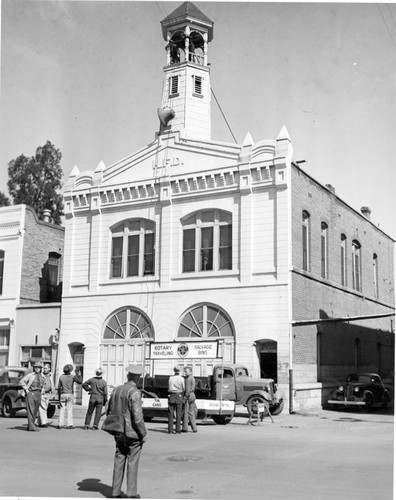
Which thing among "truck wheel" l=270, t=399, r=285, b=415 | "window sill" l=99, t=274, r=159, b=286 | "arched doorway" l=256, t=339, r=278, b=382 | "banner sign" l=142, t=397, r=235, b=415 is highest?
"window sill" l=99, t=274, r=159, b=286

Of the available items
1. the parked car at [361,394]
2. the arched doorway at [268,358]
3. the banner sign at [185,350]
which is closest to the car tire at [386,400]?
the parked car at [361,394]

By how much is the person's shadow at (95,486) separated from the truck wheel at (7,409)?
13.7 metres

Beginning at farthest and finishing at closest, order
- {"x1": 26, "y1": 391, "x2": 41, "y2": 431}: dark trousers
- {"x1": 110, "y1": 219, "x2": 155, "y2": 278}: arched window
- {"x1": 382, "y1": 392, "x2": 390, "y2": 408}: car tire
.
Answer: {"x1": 110, "y1": 219, "x2": 155, "y2": 278}: arched window
{"x1": 382, "y1": 392, "x2": 390, "y2": 408}: car tire
{"x1": 26, "y1": 391, "x2": 41, "y2": 431}: dark trousers

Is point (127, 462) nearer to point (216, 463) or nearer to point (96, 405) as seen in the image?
point (216, 463)

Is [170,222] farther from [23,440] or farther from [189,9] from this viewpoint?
[23,440]

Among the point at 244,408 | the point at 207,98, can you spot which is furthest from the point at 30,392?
the point at 207,98

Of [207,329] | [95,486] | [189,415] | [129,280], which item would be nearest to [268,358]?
[207,329]

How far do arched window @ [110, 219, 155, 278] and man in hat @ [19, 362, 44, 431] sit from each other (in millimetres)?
12663

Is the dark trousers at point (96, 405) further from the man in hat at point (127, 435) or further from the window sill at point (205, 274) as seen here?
the window sill at point (205, 274)

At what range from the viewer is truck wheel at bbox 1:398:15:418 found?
23.8m

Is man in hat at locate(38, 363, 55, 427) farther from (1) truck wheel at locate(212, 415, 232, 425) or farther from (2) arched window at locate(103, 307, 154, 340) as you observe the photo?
(2) arched window at locate(103, 307, 154, 340)

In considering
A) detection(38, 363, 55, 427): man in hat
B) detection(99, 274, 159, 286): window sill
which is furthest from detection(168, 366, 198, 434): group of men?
detection(99, 274, 159, 286): window sill

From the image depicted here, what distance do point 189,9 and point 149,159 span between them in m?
7.30

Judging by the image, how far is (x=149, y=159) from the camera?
105 ft
